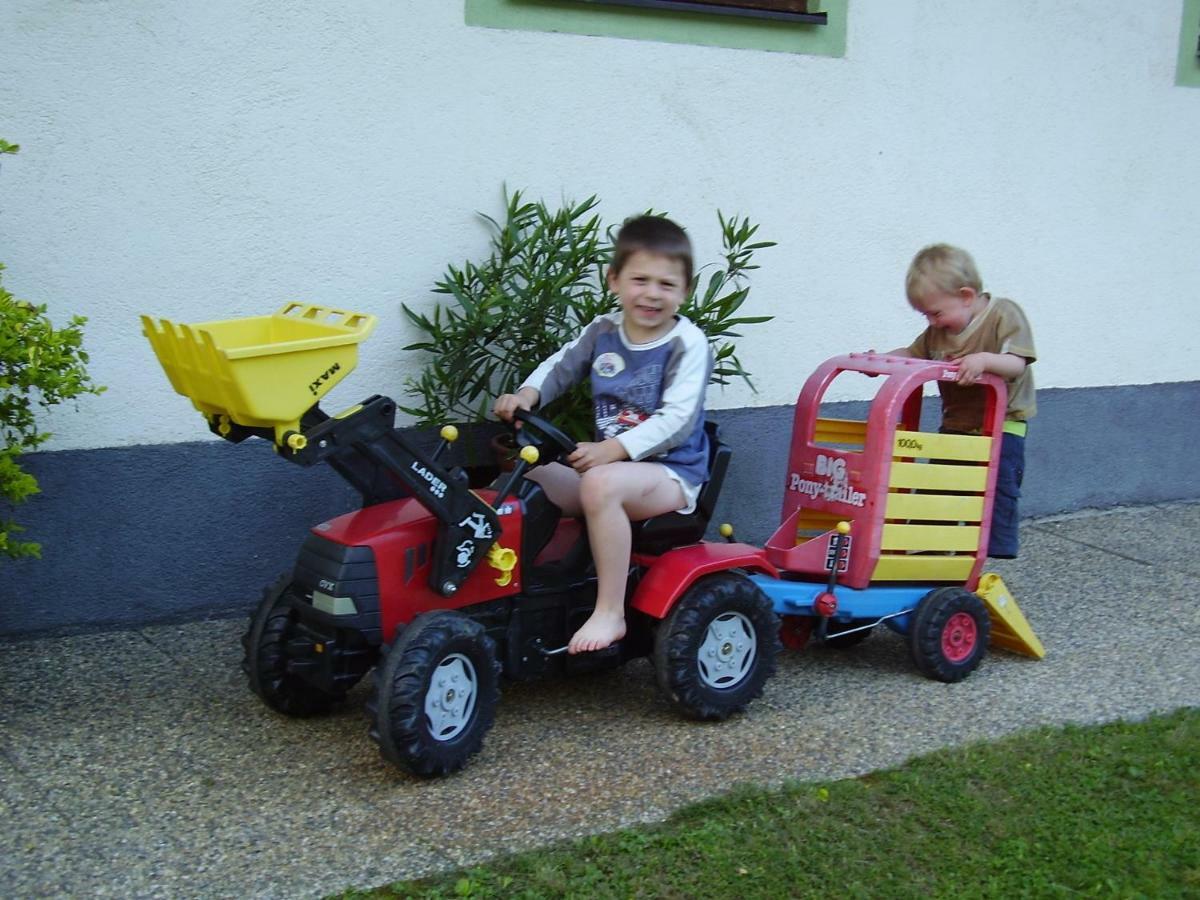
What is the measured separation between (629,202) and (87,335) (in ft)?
7.32

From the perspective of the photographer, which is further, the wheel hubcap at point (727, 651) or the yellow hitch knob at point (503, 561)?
the wheel hubcap at point (727, 651)

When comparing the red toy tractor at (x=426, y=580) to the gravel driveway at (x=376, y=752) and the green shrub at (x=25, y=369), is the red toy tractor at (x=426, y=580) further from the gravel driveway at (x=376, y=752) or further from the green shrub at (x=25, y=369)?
the green shrub at (x=25, y=369)

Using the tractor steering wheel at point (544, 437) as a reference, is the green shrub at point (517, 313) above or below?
above

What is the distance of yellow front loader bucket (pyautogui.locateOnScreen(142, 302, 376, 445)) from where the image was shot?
10.7ft

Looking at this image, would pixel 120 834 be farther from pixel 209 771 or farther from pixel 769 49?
pixel 769 49

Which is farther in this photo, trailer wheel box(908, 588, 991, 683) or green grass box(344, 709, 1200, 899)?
trailer wheel box(908, 588, 991, 683)

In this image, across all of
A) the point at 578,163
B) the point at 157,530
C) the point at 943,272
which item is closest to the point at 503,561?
the point at 157,530

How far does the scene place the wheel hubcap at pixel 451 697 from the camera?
3.53 metres

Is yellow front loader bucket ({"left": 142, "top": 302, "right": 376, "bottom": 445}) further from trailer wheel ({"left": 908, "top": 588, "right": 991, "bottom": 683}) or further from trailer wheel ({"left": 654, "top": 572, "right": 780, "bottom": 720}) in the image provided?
trailer wheel ({"left": 908, "top": 588, "right": 991, "bottom": 683})

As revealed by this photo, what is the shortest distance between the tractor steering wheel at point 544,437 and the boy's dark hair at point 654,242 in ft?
1.86

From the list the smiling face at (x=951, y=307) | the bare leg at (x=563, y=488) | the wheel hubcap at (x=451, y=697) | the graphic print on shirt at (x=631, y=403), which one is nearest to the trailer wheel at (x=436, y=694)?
the wheel hubcap at (x=451, y=697)

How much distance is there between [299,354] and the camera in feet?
11.0

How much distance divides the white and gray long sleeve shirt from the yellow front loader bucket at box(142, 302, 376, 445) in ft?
2.87

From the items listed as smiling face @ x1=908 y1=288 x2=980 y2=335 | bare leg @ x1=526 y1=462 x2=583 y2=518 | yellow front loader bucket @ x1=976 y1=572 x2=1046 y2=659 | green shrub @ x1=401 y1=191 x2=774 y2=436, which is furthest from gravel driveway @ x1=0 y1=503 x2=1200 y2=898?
smiling face @ x1=908 y1=288 x2=980 y2=335
